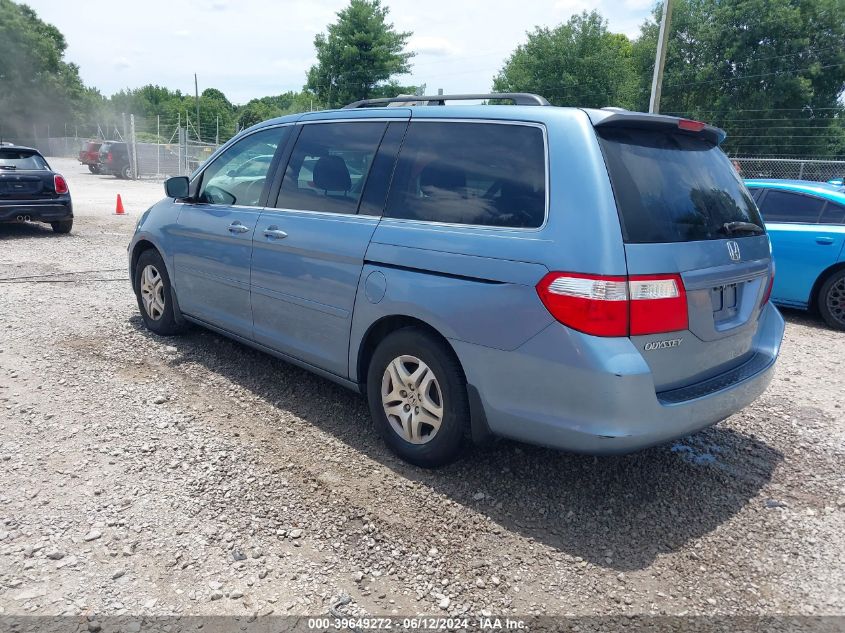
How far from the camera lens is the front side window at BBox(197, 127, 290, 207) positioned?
15.1ft

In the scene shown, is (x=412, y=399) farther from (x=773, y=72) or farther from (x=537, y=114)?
(x=773, y=72)

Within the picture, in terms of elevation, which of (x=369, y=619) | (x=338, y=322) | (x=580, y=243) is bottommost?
(x=369, y=619)

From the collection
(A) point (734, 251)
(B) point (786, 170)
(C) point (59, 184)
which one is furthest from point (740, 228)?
(B) point (786, 170)

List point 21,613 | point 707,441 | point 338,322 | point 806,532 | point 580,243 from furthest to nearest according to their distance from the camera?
point 707,441, point 338,322, point 806,532, point 580,243, point 21,613

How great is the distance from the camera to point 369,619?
2467mm

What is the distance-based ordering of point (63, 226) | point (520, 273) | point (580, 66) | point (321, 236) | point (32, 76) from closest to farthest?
point (520, 273) → point (321, 236) → point (63, 226) → point (580, 66) → point (32, 76)

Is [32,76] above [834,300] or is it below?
above

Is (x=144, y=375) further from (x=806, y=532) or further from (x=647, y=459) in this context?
(x=806, y=532)

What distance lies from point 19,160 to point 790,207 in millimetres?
11967

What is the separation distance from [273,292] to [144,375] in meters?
1.34

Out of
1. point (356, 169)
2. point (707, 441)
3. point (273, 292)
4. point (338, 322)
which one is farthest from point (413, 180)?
point (707, 441)

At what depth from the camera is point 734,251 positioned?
326cm

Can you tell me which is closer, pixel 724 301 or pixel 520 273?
pixel 520 273

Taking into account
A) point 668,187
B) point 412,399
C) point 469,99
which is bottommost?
point 412,399
